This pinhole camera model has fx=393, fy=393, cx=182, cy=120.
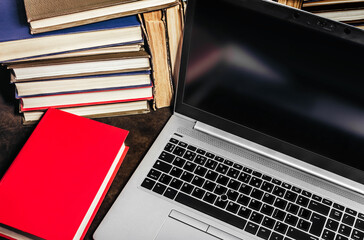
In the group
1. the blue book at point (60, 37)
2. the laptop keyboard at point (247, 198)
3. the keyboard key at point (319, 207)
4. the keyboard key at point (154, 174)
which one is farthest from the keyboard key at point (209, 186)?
the blue book at point (60, 37)

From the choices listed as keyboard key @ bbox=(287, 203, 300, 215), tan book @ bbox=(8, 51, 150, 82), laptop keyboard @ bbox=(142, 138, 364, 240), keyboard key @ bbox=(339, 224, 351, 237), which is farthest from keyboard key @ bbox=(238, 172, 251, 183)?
tan book @ bbox=(8, 51, 150, 82)

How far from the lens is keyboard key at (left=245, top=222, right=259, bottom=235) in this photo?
79 cm

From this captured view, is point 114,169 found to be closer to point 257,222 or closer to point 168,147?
point 168,147

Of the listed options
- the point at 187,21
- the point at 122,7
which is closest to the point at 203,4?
the point at 187,21

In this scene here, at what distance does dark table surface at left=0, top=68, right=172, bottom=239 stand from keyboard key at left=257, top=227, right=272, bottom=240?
312 mm

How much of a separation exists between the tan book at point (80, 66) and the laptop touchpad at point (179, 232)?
343mm

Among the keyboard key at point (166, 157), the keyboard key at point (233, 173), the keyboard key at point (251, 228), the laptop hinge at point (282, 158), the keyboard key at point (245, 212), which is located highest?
the laptop hinge at point (282, 158)

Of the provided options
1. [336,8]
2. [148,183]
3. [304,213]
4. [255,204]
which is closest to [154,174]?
[148,183]

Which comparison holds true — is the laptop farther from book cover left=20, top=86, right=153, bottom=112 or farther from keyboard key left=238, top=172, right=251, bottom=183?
book cover left=20, top=86, right=153, bottom=112

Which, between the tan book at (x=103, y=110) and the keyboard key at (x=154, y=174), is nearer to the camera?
the keyboard key at (x=154, y=174)

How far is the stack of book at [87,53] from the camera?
773 mm

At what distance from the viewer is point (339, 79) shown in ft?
2.32

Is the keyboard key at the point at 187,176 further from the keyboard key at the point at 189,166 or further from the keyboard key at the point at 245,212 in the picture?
the keyboard key at the point at 245,212

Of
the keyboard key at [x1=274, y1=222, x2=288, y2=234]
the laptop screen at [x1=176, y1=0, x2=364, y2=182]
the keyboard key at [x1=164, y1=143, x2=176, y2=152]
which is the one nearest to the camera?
the laptop screen at [x1=176, y1=0, x2=364, y2=182]
